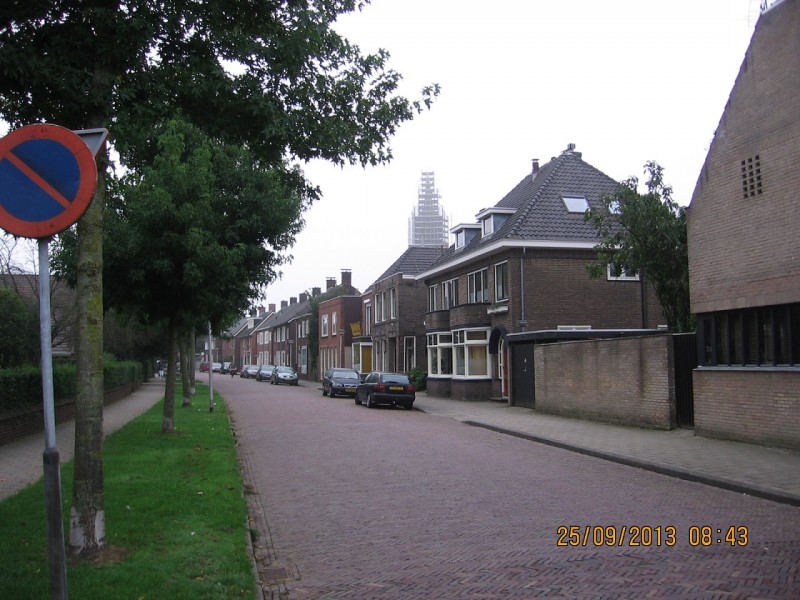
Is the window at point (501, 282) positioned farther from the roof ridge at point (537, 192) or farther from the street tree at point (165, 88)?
the street tree at point (165, 88)

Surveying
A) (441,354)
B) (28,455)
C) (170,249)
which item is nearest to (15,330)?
(170,249)

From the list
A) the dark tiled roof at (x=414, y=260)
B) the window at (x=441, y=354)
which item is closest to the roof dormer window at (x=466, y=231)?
the window at (x=441, y=354)

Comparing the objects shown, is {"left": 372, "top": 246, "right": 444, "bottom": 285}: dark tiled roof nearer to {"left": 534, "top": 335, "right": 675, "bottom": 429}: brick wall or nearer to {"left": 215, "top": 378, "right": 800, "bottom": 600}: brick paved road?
{"left": 534, "top": 335, "right": 675, "bottom": 429}: brick wall

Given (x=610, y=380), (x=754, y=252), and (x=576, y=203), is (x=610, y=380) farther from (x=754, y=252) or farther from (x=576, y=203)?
(x=576, y=203)

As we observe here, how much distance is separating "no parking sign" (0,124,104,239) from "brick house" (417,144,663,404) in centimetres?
2351

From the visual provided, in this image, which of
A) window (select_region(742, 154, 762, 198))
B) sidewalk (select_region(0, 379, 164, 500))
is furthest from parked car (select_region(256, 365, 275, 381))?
window (select_region(742, 154, 762, 198))

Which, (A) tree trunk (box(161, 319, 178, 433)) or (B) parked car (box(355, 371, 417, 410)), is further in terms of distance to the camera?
(B) parked car (box(355, 371, 417, 410))

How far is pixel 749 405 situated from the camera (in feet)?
46.8

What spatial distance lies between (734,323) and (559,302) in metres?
14.7

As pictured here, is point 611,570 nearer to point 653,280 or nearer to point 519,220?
point 653,280

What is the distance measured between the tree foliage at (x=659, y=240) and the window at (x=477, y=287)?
10810mm

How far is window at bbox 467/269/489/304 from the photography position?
3195 cm

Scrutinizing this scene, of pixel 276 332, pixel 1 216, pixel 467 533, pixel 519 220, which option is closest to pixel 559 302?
pixel 519 220

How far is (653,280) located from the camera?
20922 millimetres
